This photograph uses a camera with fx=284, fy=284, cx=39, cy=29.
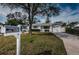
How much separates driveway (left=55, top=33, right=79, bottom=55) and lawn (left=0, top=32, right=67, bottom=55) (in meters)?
0.05

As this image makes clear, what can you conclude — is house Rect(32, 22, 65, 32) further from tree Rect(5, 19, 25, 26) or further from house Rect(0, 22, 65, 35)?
tree Rect(5, 19, 25, 26)

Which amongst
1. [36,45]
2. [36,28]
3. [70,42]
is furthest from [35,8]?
[70,42]

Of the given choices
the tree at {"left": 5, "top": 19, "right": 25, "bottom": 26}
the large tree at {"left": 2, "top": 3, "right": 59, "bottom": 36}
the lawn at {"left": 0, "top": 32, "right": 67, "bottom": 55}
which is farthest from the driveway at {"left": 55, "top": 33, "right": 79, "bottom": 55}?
the tree at {"left": 5, "top": 19, "right": 25, "bottom": 26}

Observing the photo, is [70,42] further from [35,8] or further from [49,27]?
[35,8]

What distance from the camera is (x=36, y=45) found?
10.3 feet

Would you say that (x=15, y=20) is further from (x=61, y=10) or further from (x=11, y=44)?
(x=61, y=10)

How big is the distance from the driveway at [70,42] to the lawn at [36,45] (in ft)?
0.15

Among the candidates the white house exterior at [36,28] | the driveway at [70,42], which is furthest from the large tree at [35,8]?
the driveway at [70,42]

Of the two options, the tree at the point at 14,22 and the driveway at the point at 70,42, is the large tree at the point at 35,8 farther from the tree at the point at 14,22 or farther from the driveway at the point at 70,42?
the driveway at the point at 70,42

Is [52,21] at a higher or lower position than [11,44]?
higher

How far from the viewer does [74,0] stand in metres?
3.13
